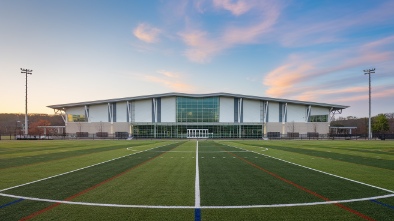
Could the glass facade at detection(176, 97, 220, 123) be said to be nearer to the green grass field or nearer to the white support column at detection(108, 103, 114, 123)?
the white support column at detection(108, 103, 114, 123)

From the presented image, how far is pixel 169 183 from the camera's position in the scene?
1031cm

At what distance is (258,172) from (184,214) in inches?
284

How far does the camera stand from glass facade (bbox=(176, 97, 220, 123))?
261ft

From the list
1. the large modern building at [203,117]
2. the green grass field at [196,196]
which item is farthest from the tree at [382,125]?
the green grass field at [196,196]

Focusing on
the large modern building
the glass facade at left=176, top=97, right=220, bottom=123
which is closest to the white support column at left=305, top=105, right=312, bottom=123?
the large modern building

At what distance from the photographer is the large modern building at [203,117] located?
7888 cm

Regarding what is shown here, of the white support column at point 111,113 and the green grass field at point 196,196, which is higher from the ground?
the white support column at point 111,113

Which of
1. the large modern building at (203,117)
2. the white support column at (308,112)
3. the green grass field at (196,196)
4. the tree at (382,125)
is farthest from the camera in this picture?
the tree at (382,125)

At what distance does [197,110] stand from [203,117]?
271 centimetres

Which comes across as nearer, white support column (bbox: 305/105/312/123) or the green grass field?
the green grass field

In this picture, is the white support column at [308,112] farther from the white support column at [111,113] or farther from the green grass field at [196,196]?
the green grass field at [196,196]

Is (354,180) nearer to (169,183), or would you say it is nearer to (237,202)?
(237,202)

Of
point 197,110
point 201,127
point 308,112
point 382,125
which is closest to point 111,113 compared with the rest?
point 197,110

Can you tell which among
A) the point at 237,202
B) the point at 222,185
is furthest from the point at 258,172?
the point at 237,202
